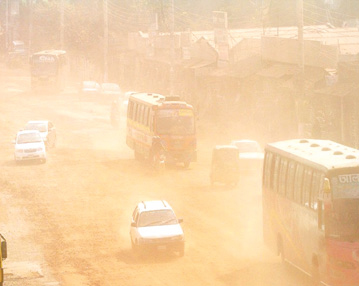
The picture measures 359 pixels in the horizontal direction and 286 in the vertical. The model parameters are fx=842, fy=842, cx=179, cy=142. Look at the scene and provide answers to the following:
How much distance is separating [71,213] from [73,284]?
11532 mm

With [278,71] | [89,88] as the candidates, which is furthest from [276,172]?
[89,88]

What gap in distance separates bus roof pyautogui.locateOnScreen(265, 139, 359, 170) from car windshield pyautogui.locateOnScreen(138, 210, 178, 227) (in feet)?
13.2

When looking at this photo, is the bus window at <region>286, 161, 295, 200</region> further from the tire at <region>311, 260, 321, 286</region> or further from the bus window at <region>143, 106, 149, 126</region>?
the bus window at <region>143, 106, 149, 126</region>

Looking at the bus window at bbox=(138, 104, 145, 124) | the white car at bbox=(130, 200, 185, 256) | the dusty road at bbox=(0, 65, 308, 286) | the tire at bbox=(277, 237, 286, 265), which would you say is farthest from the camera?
the bus window at bbox=(138, 104, 145, 124)

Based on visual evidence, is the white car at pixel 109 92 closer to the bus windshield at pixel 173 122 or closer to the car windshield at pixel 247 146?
the bus windshield at pixel 173 122

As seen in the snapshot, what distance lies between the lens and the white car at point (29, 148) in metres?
49.7

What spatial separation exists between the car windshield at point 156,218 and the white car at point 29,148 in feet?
75.9

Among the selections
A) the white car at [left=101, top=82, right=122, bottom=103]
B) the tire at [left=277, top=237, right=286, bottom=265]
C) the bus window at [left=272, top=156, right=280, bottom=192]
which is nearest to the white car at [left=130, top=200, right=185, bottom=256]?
the tire at [left=277, top=237, right=286, bottom=265]

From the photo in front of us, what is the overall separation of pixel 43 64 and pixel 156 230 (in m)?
61.9

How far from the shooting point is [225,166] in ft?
131

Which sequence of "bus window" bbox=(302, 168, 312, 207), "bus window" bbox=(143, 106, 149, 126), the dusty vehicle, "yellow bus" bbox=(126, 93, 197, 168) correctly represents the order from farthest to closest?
the dusty vehicle → "bus window" bbox=(143, 106, 149, 126) → "yellow bus" bbox=(126, 93, 197, 168) → "bus window" bbox=(302, 168, 312, 207)

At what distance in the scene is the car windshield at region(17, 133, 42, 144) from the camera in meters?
50.3

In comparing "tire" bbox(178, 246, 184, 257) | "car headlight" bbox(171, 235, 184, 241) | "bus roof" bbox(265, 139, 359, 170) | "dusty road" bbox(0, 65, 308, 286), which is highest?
"bus roof" bbox(265, 139, 359, 170)

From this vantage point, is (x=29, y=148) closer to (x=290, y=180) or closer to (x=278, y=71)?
(x=278, y=71)
